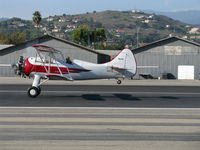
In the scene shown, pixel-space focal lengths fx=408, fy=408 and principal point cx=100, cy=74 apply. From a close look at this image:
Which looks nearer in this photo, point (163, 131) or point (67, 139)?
point (67, 139)

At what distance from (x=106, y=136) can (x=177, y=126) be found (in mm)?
2998

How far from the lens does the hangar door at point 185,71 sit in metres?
49.1

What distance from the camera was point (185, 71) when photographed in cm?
4916

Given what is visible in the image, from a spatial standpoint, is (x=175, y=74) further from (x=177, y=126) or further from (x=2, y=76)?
(x=177, y=126)

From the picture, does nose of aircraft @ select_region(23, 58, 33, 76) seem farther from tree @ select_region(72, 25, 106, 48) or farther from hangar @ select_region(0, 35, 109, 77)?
tree @ select_region(72, 25, 106, 48)

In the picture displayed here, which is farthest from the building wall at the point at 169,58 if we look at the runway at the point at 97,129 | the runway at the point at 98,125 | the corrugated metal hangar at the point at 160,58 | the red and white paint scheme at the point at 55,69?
the runway at the point at 97,129

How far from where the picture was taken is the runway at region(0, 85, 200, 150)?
1057cm

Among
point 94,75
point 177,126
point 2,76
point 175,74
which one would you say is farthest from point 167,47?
point 177,126

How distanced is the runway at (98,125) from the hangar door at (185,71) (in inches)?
1139

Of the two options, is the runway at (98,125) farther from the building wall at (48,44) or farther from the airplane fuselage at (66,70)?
the building wall at (48,44)

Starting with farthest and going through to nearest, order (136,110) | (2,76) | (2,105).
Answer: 1. (2,76)
2. (2,105)
3. (136,110)

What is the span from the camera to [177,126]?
1338 centimetres

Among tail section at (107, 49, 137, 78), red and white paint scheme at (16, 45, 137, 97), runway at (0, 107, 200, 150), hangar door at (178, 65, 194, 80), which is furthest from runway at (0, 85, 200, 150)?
hangar door at (178, 65, 194, 80)

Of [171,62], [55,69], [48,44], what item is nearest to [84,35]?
[48,44]
